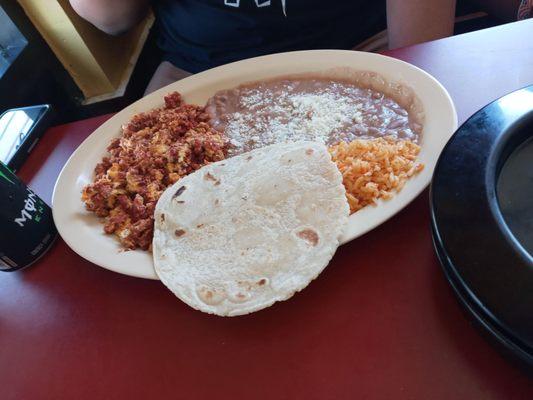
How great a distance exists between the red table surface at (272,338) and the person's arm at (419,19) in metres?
0.91

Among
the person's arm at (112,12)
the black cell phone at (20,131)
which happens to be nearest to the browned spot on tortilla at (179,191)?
the black cell phone at (20,131)

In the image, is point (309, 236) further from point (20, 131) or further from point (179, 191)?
point (20, 131)

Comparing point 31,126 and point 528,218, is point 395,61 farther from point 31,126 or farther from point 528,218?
point 31,126

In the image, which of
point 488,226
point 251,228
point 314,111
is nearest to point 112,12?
point 314,111

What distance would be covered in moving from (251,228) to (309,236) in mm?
137

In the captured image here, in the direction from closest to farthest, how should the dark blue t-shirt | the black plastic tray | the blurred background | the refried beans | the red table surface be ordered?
the black plastic tray < the red table surface < the refried beans < the dark blue t-shirt < the blurred background

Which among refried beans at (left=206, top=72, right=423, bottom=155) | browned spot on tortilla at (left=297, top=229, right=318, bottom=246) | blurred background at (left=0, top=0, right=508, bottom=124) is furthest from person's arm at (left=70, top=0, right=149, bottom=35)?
browned spot on tortilla at (left=297, top=229, right=318, bottom=246)

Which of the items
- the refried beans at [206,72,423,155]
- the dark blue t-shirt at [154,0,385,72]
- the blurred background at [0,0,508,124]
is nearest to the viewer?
the refried beans at [206,72,423,155]

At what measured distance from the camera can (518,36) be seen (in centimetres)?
141

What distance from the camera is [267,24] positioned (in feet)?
5.95

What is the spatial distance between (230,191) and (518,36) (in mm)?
1135

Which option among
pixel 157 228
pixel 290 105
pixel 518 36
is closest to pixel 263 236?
pixel 157 228

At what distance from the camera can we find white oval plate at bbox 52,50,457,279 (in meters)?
0.98

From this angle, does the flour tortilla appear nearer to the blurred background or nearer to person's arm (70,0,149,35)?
the blurred background
